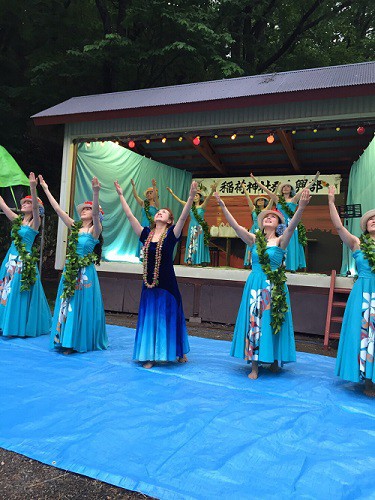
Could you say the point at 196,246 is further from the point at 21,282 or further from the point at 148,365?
the point at 148,365

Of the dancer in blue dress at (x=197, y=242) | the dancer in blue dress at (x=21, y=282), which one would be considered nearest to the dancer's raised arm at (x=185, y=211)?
the dancer in blue dress at (x=21, y=282)

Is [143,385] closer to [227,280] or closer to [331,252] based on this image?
[227,280]

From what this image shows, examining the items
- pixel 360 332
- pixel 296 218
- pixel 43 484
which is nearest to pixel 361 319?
pixel 360 332

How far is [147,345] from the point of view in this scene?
13.3ft

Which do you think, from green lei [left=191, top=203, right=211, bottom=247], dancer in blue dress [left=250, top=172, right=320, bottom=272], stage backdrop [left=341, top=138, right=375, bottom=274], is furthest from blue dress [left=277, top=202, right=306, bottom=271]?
green lei [left=191, top=203, right=211, bottom=247]

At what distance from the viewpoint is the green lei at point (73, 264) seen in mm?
4535

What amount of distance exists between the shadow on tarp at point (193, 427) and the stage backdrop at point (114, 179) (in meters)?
5.10

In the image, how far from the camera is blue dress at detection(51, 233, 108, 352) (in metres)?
4.50

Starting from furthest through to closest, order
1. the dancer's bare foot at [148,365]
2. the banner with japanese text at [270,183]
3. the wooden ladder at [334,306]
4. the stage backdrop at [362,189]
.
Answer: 1. the banner with japanese text at [270,183]
2. the stage backdrop at [362,189]
3. the wooden ladder at [334,306]
4. the dancer's bare foot at [148,365]

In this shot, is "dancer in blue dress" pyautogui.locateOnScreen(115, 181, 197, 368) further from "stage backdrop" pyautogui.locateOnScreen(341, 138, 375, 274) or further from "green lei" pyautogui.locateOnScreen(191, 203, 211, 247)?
"green lei" pyautogui.locateOnScreen(191, 203, 211, 247)

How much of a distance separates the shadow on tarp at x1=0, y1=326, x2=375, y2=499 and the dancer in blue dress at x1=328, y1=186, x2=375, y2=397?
20 centimetres

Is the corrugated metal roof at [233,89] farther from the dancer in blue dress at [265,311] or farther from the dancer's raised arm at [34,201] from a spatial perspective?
the dancer in blue dress at [265,311]

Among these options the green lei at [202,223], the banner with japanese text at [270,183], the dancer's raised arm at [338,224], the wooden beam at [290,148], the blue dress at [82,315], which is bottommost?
the blue dress at [82,315]

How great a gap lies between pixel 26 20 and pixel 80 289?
1110 cm
